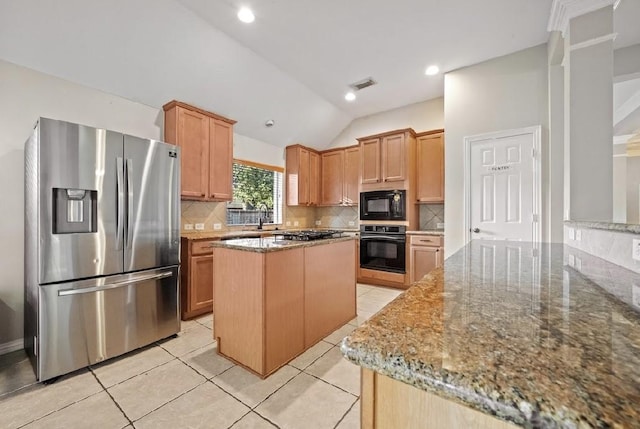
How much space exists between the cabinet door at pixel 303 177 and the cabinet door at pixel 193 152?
76.1 inches

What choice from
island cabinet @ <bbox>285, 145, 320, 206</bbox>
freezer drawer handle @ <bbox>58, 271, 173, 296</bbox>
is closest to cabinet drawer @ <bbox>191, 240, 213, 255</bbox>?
freezer drawer handle @ <bbox>58, 271, 173, 296</bbox>

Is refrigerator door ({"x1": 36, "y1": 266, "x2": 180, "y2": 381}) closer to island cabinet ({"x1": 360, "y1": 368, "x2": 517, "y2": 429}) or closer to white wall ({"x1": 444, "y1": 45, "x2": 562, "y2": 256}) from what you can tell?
island cabinet ({"x1": 360, "y1": 368, "x2": 517, "y2": 429})

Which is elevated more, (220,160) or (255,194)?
(220,160)

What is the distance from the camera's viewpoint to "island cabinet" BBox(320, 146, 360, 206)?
4957 mm

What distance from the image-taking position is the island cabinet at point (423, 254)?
375cm

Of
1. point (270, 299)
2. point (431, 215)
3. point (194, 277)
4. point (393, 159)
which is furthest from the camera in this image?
point (431, 215)

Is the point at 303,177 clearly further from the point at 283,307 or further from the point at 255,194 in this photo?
the point at 283,307

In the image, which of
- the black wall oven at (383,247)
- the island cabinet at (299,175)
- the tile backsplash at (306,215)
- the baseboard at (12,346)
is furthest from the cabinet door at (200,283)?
the black wall oven at (383,247)

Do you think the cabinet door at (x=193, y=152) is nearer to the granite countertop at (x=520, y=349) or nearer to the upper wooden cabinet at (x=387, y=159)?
the upper wooden cabinet at (x=387, y=159)

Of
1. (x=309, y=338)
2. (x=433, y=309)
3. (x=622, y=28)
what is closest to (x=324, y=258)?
(x=309, y=338)

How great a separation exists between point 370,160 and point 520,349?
4236 mm

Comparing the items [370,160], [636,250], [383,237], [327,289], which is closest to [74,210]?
[327,289]

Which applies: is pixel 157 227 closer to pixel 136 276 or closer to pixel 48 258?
pixel 136 276

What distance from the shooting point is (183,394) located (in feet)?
5.60
